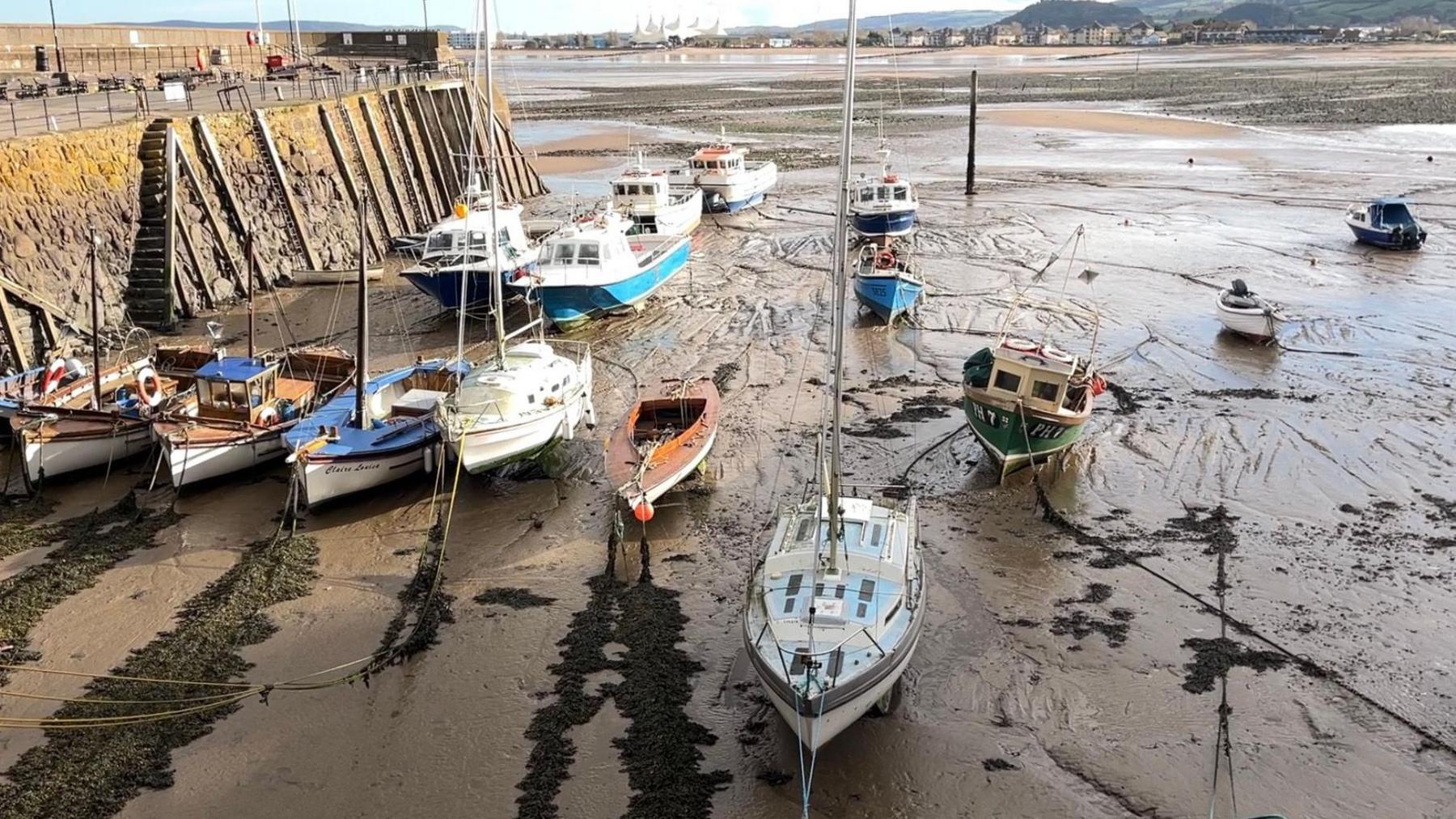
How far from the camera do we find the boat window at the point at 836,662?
Result: 1109cm

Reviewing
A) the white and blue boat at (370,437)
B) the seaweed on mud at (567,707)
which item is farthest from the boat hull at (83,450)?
the seaweed on mud at (567,707)

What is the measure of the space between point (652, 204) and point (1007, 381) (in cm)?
2191

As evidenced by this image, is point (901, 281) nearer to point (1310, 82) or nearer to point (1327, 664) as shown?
point (1327, 664)

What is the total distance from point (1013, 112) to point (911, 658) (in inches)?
3029

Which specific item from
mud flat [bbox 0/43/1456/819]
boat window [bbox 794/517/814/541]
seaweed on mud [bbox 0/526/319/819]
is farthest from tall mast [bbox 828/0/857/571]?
seaweed on mud [bbox 0/526/319/819]

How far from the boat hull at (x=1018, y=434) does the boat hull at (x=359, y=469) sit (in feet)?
31.5

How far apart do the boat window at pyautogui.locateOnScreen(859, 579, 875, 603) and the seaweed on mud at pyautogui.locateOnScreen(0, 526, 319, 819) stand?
741cm

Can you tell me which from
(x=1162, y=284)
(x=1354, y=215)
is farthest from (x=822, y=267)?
(x=1354, y=215)

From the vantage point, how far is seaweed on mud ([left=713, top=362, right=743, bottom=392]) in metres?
24.0

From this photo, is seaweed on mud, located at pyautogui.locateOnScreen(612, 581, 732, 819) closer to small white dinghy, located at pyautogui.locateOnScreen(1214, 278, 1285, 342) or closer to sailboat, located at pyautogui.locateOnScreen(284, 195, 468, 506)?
sailboat, located at pyautogui.locateOnScreen(284, 195, 468, 506)

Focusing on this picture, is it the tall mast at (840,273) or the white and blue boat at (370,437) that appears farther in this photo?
the white and blue boat at (370,437)

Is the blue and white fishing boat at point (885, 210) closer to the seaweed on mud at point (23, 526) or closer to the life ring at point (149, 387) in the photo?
the life ring at point (149, 387)

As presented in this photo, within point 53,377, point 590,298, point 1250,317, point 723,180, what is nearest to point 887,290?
point 590,298

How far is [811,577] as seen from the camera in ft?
41.2
